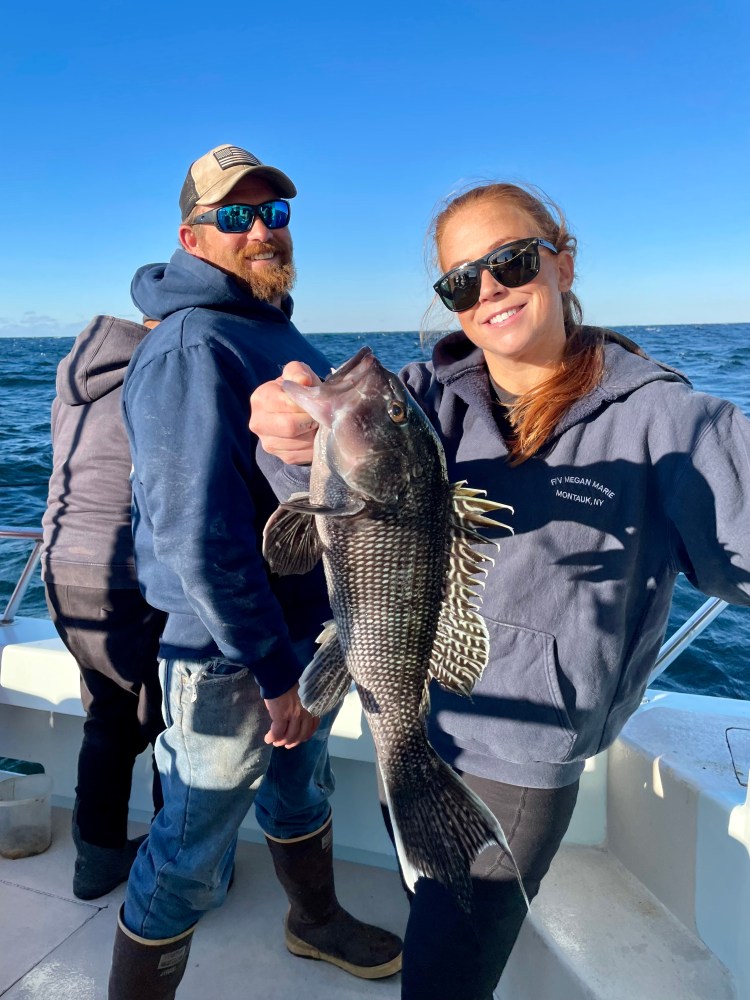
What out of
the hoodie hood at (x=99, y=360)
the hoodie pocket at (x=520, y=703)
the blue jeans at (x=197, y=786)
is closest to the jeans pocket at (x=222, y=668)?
the blue jeans at (x=197, y=786)

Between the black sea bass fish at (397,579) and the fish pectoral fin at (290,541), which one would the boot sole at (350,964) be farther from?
the fish pectoral fin at (290,541)

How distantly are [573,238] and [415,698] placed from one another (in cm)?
153

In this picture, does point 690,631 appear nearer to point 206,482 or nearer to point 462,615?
point 462,615

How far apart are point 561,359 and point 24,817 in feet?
12.0

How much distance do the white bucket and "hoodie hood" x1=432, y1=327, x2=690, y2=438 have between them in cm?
327

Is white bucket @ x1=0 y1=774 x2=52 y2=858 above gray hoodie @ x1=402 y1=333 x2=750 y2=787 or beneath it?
beneath

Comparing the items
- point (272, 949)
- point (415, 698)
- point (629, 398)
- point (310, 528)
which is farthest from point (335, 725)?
point (629, 398)

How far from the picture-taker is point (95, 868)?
11.4 ft

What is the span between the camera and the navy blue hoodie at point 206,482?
226 cm

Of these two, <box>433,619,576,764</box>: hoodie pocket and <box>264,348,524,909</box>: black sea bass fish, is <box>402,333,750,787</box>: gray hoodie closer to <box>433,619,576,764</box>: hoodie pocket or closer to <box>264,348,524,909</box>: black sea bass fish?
<box>433,619,576,764</box>: hoodie pocket

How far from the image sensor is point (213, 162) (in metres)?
2.96

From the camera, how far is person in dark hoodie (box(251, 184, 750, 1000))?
6.29ft

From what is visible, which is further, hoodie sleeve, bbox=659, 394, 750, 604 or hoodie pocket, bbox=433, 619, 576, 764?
hoodie pocket, bbox=433, 619, 576, 764

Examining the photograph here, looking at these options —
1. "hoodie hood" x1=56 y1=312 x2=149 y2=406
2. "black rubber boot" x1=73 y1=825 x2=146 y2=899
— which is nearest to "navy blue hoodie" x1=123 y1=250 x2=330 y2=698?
"hoodie hood" x1=56 y1=312 x2=149 y2=406
